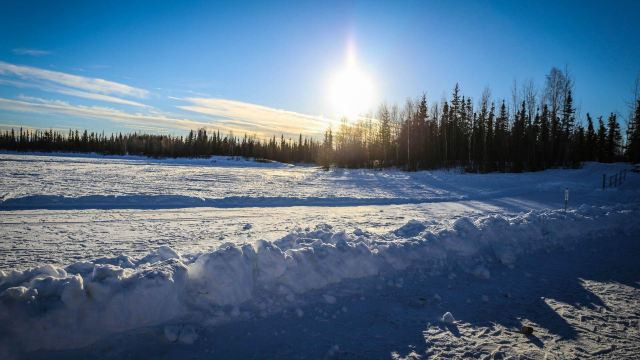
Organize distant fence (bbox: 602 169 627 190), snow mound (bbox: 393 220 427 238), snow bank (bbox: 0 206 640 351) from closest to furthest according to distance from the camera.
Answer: snow bank (bbox: 0 206 640 351) → snow mound (bbox: 393 220 427 238) → distant fence (bbox: 602 169 627 190)

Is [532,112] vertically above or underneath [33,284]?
above

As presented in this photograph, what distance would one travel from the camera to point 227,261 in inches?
192

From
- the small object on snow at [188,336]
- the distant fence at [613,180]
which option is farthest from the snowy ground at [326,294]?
the distant fence at [613,180]

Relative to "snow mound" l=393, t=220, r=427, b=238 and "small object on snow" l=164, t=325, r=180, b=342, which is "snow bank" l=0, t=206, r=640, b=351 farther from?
"snow mound" l=393, t=220, r=427, b=238

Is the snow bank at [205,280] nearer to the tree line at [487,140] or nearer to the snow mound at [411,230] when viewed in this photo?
the snow mound at [411,230]

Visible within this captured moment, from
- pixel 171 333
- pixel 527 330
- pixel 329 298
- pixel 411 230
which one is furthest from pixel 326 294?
pixel 411 230

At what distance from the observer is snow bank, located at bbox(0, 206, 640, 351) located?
12.0 feet

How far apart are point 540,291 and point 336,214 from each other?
29.2 feet

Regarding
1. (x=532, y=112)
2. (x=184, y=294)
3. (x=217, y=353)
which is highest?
(x=532, y=112)

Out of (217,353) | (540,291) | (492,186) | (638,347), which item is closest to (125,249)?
(217,353)

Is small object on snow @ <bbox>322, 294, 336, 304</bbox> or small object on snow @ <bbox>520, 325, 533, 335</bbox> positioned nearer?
small object on snow @ <bbox>520, 325, 533, 335</bbox>

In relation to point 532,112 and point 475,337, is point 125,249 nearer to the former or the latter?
point 475,337

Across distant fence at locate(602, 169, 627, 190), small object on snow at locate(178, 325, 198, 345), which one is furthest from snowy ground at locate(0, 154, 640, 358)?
distant fence at locate(602, 169, 627, 190)

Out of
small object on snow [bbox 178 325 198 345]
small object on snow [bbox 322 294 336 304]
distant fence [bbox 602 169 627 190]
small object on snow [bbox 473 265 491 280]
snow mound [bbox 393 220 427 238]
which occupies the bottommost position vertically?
small object on snow [bbox 178 325 198 345]
